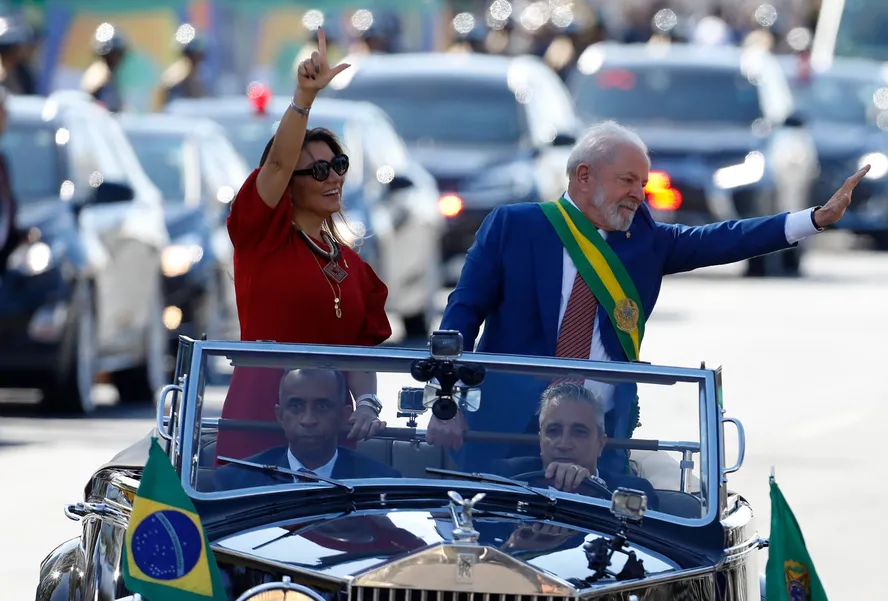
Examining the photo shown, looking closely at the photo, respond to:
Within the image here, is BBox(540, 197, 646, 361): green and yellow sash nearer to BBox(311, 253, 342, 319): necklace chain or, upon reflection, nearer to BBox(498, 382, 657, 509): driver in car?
BBox(311, 253, 342, 319): necklace chain

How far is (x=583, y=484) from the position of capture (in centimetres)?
537

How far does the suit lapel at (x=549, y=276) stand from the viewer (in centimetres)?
639

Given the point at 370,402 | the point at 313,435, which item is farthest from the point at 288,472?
the point at 370,402

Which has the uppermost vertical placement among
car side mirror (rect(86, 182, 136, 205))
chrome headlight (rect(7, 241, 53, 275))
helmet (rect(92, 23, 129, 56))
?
helmet (rect(92, 23, 129, 56))

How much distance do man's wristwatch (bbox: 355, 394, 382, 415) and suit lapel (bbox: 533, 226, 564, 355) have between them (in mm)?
1032

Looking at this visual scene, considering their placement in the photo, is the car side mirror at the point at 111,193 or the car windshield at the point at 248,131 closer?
the car side mirror at the point at 111,193

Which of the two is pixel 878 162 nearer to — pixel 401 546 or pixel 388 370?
pixel 388 370

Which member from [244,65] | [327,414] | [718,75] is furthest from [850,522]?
[244,65]

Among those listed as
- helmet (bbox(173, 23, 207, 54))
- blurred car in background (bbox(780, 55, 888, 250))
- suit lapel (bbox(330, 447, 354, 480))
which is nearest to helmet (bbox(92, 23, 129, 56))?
helmet (bbox(173, 23, 207, 54))

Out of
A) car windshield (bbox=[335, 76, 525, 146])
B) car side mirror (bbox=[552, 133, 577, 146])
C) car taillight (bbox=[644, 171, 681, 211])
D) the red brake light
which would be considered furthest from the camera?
car taillight (bbox=[644, 171, 681, 211])

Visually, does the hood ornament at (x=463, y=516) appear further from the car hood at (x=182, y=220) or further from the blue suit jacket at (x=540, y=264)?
the car hood at (x=182, y=220)

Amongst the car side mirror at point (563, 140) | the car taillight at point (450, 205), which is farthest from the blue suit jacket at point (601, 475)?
the car side mirror at point (563, 140)

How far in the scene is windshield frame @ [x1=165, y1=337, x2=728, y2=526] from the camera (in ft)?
17.4

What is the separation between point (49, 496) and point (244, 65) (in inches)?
693
